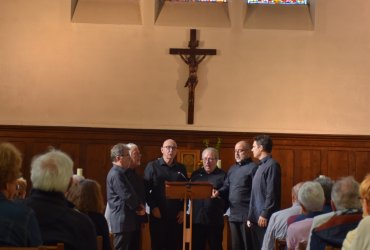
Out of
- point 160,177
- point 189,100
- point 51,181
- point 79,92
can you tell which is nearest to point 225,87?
point 189,100

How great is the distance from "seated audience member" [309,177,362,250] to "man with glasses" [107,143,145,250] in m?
3.17

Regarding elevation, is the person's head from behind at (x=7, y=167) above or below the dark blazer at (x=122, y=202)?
above

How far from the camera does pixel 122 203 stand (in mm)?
7059

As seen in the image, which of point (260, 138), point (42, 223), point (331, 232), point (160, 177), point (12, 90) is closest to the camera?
point (42, 223)

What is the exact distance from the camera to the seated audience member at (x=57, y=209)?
340cm

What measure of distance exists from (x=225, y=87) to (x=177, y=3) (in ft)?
5.71

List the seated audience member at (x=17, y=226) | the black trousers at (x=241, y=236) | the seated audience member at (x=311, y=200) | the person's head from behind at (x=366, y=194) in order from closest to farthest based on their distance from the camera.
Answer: the seated audience member at (x=17, y=226) < the person's head from behind at (x=366, y=194) < the seated audience member at (x=311, y=200) < the black trousers at (x=241, y=236)

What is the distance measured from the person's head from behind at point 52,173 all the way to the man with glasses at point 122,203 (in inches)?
137

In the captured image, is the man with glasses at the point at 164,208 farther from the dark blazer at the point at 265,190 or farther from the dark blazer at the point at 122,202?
the dark blazer at the point at 265,190

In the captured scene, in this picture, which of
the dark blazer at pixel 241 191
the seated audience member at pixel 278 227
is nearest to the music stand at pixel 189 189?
the dark blazer at pixel 241 191

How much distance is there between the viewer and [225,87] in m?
10.9

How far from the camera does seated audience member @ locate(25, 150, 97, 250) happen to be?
11.2 feet

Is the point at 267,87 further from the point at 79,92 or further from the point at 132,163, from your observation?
the point at 132,163

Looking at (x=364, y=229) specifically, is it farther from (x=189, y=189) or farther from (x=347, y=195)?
(x=189, y=189)
